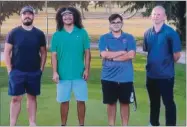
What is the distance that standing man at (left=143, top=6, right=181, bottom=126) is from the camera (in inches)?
238

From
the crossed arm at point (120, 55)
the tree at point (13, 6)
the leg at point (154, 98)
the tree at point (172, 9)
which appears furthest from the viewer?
the tree at point (13, 6)

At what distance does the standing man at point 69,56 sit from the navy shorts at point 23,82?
276 mm

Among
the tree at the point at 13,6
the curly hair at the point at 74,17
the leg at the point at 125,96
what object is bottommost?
the leg at the point at 125,96

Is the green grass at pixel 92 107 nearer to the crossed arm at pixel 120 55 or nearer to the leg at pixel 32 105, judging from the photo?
the leg at pixel 32 105

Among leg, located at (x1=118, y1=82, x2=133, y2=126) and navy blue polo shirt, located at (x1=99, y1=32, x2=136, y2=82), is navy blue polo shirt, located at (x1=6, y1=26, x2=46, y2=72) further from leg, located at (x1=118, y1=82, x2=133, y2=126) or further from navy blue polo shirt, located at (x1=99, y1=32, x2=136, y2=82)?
leg, located at (x1=118, y1=82, x2=133, y2=126)

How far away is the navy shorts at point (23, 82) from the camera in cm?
605

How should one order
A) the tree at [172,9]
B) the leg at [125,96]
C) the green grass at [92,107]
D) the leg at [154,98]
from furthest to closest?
1. the tree at [172,9]
2. the green grass at [92,107]
3. the leg at [154,98]
4. the leg at [125,96]

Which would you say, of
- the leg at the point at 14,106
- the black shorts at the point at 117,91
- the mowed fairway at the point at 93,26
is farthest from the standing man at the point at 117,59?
the mowed fairway at the point at 93,26

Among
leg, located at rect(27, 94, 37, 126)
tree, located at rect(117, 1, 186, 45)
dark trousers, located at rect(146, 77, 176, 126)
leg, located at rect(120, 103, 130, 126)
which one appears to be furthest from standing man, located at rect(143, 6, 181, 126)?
tree, located at rect(117, 1, 186, 45)

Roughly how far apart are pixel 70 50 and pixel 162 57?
4.00 feet

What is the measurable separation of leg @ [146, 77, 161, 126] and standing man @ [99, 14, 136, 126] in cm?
37

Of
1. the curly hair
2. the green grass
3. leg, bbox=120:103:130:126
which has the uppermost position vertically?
the curly hair

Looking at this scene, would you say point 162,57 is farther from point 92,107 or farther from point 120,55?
point 92,107

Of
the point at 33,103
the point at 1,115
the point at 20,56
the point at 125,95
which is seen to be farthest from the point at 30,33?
the point at 1,115
